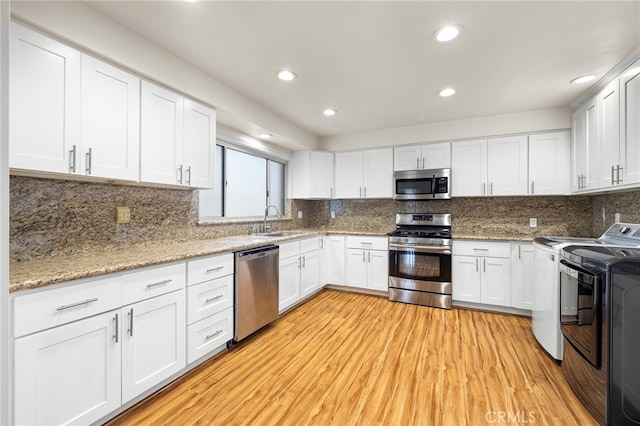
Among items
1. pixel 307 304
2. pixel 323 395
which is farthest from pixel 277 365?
pixel 307 304

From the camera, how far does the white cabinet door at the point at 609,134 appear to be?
2.31 meters

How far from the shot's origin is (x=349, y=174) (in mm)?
4426

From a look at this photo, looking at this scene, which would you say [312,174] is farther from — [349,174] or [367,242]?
[367,242]

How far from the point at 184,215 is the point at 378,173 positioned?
2785mm

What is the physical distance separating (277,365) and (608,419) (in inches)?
81.9

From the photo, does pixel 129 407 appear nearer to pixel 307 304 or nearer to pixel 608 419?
pixel 307 304

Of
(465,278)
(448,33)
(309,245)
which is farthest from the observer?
(309,245)

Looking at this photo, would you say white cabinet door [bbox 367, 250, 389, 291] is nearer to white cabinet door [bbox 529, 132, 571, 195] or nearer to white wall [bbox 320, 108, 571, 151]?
white wall [bbox 320, 108, 571, 151]

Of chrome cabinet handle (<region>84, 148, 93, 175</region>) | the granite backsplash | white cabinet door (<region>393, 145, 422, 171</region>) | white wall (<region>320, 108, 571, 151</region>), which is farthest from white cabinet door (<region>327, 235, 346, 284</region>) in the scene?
chrome cabinet handle (<region>84, 148, 93, 175</region>)

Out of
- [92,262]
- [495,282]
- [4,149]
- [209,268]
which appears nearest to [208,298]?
[209,268]

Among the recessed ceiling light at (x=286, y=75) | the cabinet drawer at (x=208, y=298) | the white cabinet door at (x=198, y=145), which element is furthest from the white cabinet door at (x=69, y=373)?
the recessed ceiling light at (x=286, y=75)

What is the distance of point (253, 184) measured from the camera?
→ 3916mm

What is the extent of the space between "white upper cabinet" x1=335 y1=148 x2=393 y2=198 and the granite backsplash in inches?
13.8

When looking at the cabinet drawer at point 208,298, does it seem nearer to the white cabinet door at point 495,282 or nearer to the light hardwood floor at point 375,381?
the light hardwood floor at point 375,381
